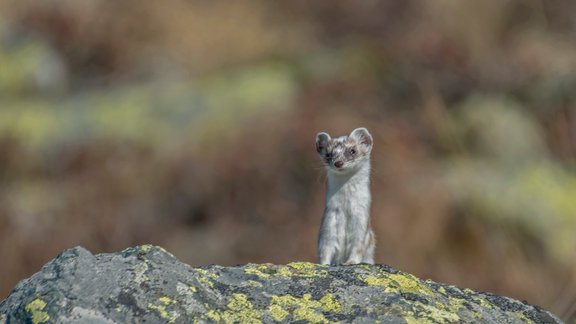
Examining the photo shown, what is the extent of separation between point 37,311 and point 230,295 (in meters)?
1.12

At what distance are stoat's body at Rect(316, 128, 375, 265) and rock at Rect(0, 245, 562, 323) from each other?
270 cm

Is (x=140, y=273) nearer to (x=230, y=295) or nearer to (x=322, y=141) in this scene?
(x=230, y=295)

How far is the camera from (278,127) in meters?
22.9

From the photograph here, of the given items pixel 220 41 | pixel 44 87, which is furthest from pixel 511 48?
pixel 44 87

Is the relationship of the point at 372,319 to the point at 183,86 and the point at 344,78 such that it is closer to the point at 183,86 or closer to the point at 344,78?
the point at 344,78

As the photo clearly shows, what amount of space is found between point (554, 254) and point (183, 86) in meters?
11.4

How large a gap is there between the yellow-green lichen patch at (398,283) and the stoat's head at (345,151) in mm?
3419

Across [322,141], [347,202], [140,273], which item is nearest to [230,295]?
[140,273]

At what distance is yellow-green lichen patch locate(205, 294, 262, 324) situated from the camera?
20.2 ft

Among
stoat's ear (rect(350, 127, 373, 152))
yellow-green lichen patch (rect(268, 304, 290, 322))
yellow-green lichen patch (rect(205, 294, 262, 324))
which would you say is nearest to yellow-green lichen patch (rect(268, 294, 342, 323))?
yellow-green lichen patch (rect(268, 304, 290, 322))

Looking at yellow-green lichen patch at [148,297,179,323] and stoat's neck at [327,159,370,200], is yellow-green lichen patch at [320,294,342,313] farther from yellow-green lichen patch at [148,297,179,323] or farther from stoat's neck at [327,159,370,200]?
stoat's neck at [327,159,370,200]

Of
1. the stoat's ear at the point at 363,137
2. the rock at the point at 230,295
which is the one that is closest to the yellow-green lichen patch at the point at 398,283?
the rock at the point at 230,295

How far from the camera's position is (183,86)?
1057 inches

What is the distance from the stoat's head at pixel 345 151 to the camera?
10.5 meters
